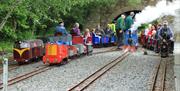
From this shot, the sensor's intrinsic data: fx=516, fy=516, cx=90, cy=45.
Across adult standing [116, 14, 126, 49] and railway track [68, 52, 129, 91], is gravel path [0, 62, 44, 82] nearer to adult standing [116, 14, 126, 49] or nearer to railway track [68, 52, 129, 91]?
railway track [68, 52, 129, 91]

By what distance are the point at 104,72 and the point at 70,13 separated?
21497mm

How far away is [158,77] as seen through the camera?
16.0 meters

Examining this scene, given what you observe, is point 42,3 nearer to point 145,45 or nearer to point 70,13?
point 145,45

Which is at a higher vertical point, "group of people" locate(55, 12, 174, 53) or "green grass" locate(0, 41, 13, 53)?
"group of people" locate(55, 12, 174, 53)

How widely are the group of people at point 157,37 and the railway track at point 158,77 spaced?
218 cm

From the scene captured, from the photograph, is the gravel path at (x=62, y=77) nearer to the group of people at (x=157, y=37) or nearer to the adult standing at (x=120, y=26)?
the group of people at (x=157, y=37)

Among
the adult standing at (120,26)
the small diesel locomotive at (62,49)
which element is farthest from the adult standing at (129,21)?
the small diesel locomotive at (62,49)

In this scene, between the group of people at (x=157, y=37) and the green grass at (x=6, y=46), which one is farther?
the green grass at (x=6, y=46)

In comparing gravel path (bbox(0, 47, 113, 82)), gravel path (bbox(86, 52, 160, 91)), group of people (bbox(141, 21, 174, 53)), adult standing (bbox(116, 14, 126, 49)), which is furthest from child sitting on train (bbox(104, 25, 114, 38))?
gravel path (bbox(0, 47, 113, 82))

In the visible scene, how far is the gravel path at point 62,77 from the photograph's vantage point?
45.1 ft

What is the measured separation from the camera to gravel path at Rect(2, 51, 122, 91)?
45.1 feet

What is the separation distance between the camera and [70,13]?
38.4m

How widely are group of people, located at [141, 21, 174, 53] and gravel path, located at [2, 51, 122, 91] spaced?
9.40 feet

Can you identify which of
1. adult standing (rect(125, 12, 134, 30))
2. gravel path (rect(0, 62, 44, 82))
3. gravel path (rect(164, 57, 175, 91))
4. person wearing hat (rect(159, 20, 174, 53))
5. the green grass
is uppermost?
adult standing (rect(125, 12, 134, 30))
